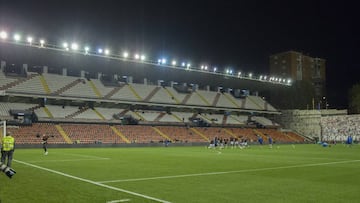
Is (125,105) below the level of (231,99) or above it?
below

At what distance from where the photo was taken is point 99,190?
12367mm

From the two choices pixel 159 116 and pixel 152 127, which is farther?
pixel 159 116

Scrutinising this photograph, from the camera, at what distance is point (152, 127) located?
Result: 6750cm

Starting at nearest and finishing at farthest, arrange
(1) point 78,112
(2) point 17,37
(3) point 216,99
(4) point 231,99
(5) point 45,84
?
(2) point 17,37
(5) point 45,84
(1) point 78,112
(3) point 216,99
(4) point 231,99

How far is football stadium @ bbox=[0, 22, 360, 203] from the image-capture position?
13.7 metres

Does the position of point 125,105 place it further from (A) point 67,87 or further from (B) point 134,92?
(A) point 67,87

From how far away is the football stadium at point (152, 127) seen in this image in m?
13.7

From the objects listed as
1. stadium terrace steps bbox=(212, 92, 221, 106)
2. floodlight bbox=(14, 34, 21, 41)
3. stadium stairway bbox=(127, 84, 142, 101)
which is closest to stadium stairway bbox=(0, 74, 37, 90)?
floodlight bbox=(14, 34, 21, 41)

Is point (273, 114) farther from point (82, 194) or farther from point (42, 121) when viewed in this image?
point (82, 194)

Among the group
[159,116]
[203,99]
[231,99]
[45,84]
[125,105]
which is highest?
[45,84]

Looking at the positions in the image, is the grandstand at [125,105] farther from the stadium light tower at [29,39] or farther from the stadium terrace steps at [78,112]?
the stadium light tower at [29,39]

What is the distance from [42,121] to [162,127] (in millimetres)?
22043

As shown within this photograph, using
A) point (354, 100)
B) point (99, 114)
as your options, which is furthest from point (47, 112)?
point (354, 100)

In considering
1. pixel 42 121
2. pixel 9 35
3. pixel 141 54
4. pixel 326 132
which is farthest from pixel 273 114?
pixel 9 35
